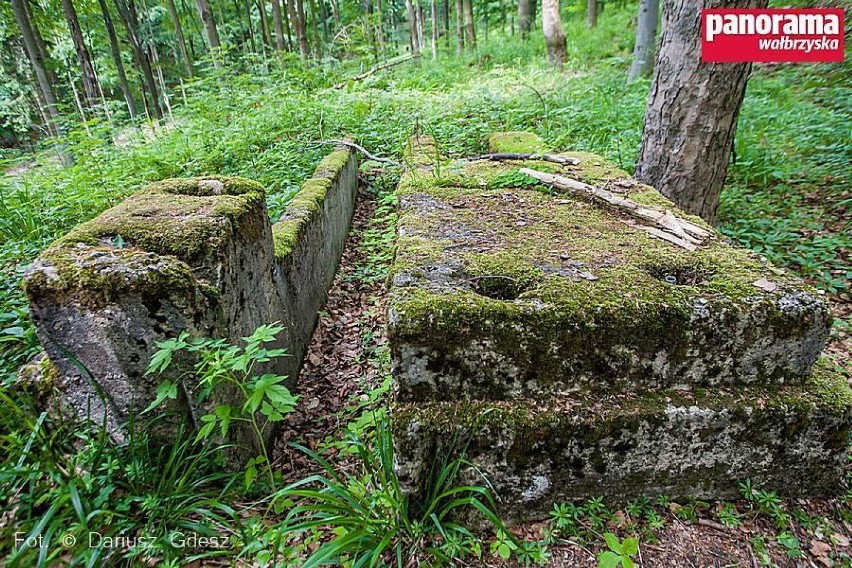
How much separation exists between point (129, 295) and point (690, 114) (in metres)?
3.69

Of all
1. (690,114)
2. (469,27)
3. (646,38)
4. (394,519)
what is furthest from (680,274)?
(469,27)

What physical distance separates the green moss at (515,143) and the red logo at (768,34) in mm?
1522

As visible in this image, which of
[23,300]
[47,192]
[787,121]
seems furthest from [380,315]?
[787,121]

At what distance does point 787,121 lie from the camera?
209 inches

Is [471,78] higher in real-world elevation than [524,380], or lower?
higher

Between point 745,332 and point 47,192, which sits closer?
point 745,332

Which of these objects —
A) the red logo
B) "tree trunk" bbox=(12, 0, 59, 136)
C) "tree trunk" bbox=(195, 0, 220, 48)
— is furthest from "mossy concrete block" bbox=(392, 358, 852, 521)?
"tree trunk" bbox=(195, 0, 220, 48)

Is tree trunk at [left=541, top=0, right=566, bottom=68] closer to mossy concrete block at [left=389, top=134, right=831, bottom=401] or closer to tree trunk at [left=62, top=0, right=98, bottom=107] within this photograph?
mossy concrete block at [left=389, top=134, right=831, bottom=401]

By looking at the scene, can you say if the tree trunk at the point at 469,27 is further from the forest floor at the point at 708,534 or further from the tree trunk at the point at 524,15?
the forest floor at the point at 708,534

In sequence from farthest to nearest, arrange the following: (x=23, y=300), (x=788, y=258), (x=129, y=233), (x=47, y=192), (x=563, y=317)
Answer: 1. (x=47, y=192)
2. (x=788, y=258)
3. (x=23, y=300)
4. (x=129, y=233)
5. (x=563, y=317)

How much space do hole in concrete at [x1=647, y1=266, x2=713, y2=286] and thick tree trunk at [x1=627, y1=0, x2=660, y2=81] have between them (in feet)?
24.9

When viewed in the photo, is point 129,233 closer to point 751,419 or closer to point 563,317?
point 563,317

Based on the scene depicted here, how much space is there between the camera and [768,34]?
3494 mm

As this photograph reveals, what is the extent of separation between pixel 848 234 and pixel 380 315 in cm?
386
